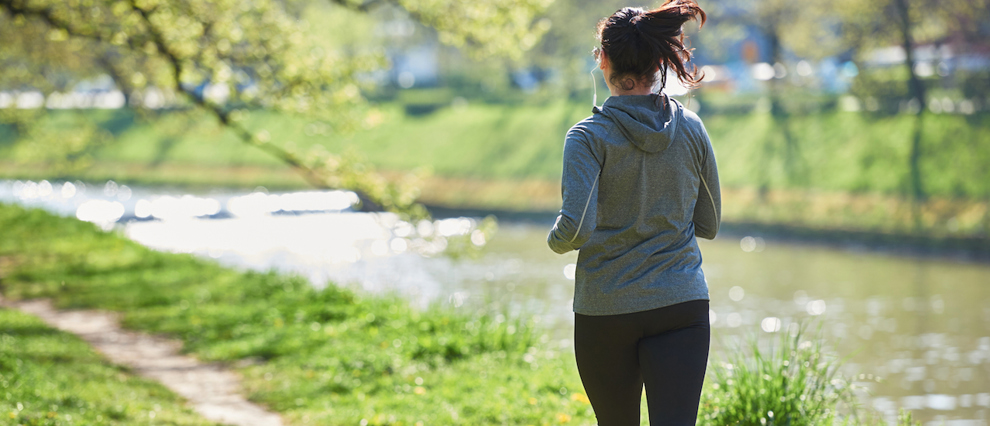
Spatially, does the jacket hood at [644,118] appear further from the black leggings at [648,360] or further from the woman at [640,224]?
the black leggings at [648,360]

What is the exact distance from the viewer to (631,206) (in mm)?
2916

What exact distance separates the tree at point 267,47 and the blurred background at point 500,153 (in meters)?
0.03

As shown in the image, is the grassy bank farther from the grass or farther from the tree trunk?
the grass

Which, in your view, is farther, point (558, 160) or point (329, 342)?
point (558, 160)

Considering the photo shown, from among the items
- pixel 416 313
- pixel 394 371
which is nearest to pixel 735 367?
pixel 394 371

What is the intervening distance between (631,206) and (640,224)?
0.21 feet

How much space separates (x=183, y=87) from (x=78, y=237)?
545 cm

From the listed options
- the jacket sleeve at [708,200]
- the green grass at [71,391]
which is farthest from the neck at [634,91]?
the green grass at [71,391]

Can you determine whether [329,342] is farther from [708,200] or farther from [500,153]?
[500,153]

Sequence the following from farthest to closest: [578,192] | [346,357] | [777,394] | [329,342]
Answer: [329,342], [346,357], [777,394], [578,192]

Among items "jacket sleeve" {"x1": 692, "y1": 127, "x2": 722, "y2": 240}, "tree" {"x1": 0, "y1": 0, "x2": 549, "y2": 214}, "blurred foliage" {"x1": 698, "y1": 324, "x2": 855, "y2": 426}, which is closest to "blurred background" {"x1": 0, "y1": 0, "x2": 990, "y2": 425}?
"tree" {"x1": 0, "y1": 0, "x2": 549, "y2": 214}

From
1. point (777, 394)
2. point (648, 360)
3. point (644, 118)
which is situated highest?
point (644, 118)

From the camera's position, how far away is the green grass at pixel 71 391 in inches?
202

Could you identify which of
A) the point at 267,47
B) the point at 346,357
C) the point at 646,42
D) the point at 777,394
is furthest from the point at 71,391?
the point at 267,47
